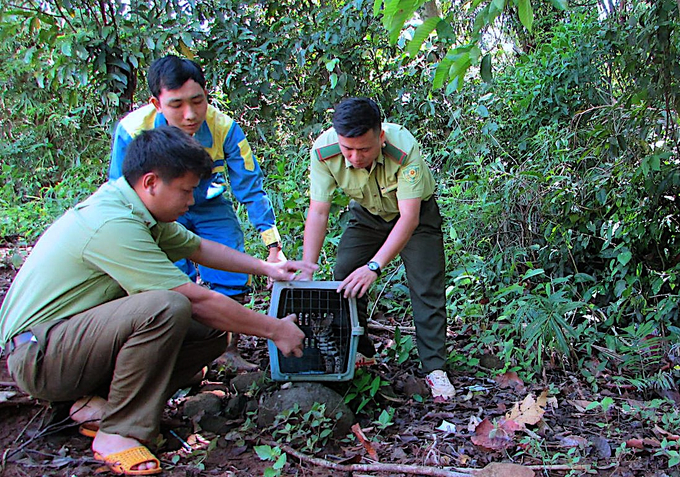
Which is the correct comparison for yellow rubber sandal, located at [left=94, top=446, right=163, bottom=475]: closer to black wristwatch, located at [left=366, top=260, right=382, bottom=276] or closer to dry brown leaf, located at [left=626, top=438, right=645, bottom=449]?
black wristwatch, located at [left=366, top=260, right=382, bottom=276]

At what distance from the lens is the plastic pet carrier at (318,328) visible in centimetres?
270

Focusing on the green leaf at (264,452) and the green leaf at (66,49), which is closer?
the green leaf at (264,452)

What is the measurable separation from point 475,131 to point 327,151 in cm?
281

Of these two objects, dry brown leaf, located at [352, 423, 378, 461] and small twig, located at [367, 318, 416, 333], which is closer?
dry brown leaf, located at [352, 423, 378, 461]

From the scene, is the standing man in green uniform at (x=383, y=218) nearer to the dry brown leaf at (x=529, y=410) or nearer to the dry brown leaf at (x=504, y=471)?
the dry brown leaf at (x=529, y=410)

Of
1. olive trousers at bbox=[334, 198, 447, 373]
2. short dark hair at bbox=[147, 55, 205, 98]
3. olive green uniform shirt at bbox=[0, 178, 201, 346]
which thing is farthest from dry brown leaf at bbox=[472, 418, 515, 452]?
short dark hair at bbox=[147, 55, 205, 98]

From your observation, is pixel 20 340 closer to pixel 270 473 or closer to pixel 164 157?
pixel 164 157

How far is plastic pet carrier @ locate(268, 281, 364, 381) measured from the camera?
2.70m

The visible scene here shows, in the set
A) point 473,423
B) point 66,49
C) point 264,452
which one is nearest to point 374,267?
point 473,423

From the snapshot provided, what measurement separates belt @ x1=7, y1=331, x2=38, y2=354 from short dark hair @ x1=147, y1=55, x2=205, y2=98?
1290 mm

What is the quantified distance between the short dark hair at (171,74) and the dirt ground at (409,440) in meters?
1.49

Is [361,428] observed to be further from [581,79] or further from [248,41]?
[581,79]

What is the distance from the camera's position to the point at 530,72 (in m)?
6.06

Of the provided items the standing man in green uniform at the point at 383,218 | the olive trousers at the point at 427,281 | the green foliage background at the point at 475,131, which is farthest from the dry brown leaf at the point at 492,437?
the green foliage background at the point at 475,131
